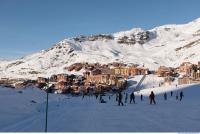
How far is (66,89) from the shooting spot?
593 ft

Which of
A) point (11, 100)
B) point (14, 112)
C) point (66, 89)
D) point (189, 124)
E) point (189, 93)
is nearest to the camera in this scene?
point (189, 124)

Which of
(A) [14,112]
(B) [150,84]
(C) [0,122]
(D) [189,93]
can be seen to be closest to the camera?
(C) [0,122]

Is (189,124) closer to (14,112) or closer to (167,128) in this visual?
(167,128)

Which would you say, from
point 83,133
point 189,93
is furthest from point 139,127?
point 189,93

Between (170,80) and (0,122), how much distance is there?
579ft

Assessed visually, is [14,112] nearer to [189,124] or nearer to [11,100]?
[11,100]

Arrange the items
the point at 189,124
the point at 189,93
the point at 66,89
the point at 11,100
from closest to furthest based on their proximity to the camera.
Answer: the point at 189,124 → the point at 11,100 → the point at 189,93 → the point at 66,89

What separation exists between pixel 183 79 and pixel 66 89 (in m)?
50.4

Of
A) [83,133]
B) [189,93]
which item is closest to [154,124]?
[83,133]

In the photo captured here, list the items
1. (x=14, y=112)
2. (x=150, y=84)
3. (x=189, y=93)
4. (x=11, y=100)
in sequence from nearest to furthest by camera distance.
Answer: (x=14, y=112)
(x=11, y=100)
(x=189, y=93)
(x=150, y=84)

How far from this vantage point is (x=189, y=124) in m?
19.5

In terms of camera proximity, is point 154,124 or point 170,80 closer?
point 154,124

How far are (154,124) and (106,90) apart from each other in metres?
168

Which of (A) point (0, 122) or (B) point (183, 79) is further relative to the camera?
(B) point (183, 79)
